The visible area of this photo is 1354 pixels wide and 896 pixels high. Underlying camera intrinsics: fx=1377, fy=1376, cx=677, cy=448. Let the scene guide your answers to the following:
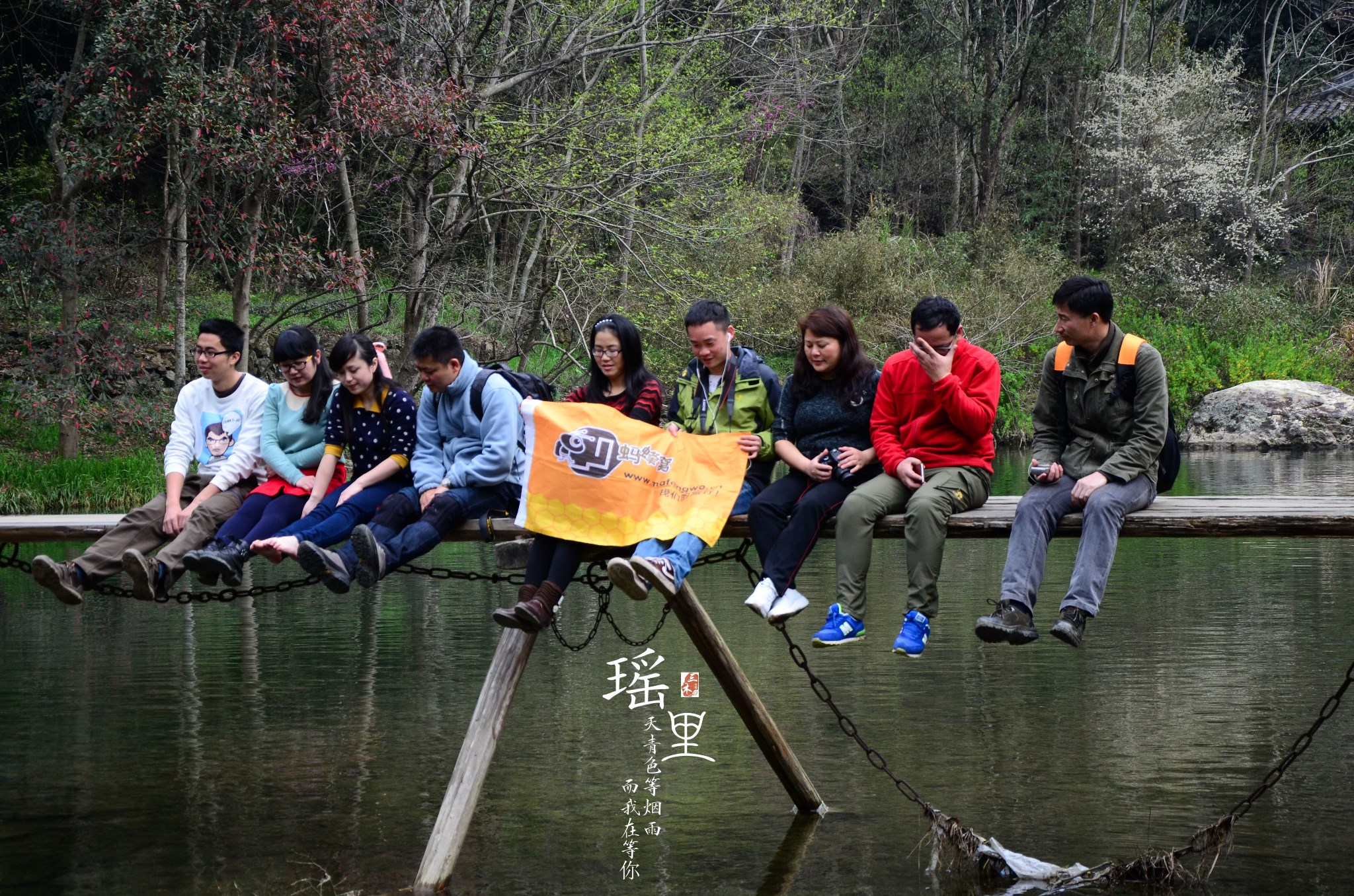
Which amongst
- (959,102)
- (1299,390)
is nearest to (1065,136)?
(959,102)

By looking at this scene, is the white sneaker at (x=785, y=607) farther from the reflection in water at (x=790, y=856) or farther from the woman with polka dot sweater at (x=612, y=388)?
the reflection in water at (x=790, y=856)

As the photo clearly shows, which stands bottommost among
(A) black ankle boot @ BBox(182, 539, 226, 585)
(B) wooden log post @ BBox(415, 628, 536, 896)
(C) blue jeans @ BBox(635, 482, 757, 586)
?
(B) wooden log post @ BBox(415, 628, 536, 896)

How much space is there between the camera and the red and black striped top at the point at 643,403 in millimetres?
6695

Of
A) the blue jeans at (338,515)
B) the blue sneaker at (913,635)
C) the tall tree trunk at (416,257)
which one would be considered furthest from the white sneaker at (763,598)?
the tall tree trunk at (416,257)

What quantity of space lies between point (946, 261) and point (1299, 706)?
27.1m

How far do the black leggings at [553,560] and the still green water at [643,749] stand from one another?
1.52 m

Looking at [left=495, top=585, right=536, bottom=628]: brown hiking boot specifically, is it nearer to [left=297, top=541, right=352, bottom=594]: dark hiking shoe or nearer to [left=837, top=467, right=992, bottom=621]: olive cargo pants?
[left=297, top=541, right=352, bottom=594]: dark hiking shoe

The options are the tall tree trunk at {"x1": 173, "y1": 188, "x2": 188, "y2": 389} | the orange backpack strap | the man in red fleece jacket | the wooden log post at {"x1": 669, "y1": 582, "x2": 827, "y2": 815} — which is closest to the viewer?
the man in red fleece jacket

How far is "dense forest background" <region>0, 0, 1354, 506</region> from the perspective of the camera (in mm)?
18438

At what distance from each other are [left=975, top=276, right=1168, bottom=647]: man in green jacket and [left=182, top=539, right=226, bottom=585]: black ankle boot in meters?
3.59

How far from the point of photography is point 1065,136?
4047 cm

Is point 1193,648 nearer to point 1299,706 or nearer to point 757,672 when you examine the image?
point 1299,706

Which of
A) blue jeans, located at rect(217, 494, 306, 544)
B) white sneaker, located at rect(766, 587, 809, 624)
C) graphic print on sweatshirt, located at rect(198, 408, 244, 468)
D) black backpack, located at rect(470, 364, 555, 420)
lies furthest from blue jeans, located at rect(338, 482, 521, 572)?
white sneaker, located at rect(766, 587, 809, 624)

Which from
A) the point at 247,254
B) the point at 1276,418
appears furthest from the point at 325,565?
the point at 1276,418
